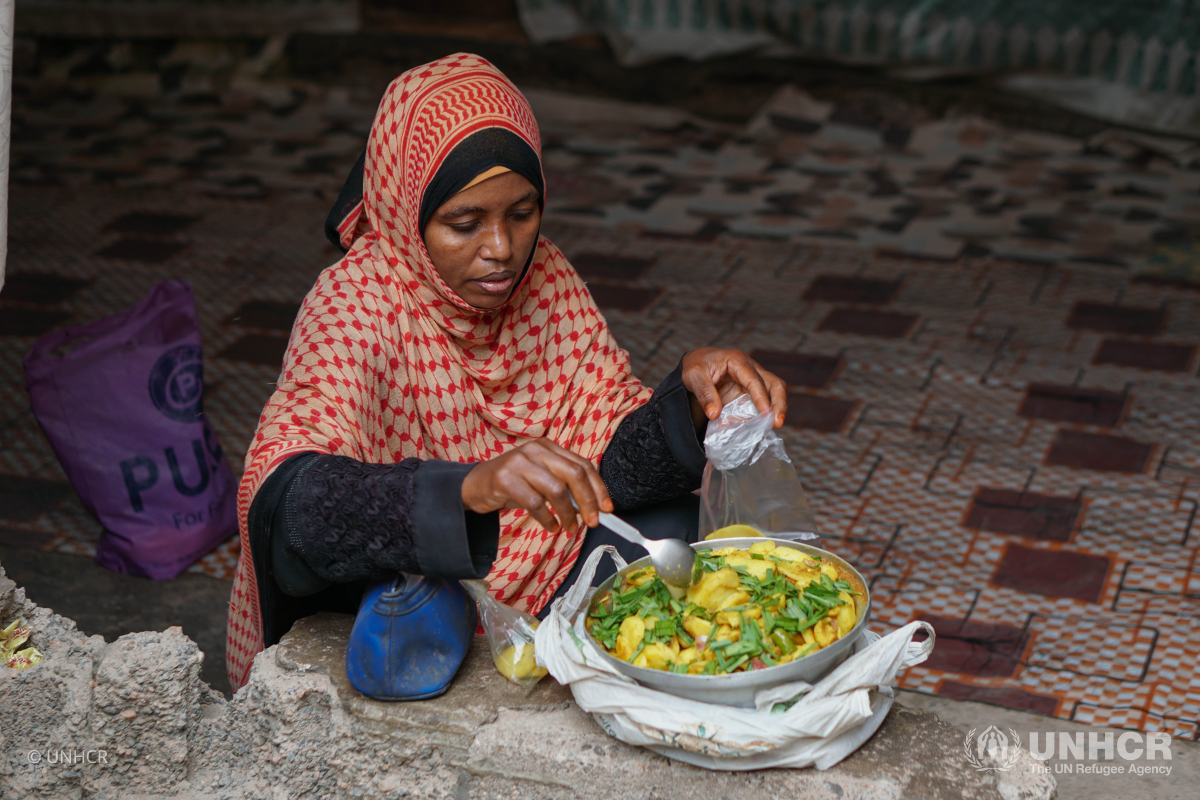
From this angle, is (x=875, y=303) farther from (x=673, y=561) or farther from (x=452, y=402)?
(x=673, y=561)

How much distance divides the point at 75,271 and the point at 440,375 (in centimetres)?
307

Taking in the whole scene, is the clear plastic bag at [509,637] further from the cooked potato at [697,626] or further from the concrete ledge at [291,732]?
the cooked potato at [697,626]

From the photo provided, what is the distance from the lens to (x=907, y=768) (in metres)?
1.35

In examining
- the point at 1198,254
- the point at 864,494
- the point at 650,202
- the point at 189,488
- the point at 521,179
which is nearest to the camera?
the point at 521,179

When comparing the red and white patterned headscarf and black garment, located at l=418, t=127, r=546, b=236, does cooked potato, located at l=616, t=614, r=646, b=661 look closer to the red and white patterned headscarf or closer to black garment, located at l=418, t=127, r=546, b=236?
the red and white patterned headscarf

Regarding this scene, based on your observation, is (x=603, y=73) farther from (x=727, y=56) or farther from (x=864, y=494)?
(x=864, y=494)

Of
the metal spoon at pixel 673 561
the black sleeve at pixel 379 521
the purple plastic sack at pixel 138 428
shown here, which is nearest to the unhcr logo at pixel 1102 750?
the metal spoon at pixel 673 561

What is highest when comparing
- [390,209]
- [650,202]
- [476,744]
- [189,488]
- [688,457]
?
[390,209]

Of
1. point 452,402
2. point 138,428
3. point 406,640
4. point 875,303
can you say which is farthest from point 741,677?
point 875,303

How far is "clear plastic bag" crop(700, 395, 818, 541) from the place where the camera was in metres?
1.65

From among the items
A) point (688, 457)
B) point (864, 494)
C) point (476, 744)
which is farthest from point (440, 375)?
point (864, 494)

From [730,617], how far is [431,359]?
70 cm

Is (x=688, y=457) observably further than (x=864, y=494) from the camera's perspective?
No

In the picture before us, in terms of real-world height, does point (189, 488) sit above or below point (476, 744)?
below
